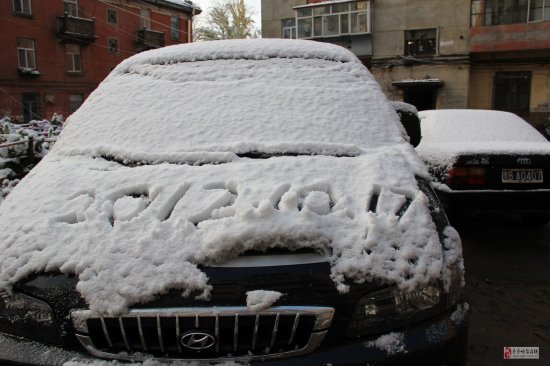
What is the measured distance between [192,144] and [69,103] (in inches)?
1169

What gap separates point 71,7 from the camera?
29.7 meters

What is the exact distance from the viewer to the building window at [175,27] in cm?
3709

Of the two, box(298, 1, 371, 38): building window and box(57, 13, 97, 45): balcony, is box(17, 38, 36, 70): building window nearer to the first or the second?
box(57, 13, 97, 45): balcony

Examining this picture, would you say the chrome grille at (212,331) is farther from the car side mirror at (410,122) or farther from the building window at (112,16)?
the building window at (112,16)

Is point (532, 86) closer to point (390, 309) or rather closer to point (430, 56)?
point (430, 56)

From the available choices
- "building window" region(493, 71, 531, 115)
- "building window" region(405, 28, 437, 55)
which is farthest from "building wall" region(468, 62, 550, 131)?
"building window" region(405, 28, 437, 55)

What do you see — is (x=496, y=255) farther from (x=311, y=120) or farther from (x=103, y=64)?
(x=103, y=64)

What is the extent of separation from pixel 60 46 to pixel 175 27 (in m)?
10.8

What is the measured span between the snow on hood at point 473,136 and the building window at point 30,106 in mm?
26076

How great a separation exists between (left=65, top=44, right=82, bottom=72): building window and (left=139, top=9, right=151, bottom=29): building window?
6.00 m

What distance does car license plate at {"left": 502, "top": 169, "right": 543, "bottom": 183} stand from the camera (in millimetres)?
4453

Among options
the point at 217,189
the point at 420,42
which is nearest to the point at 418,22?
the point at 420,42

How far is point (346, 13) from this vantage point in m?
28.4

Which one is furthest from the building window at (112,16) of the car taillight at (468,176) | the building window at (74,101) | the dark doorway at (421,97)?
the car taillight at (468,176)
